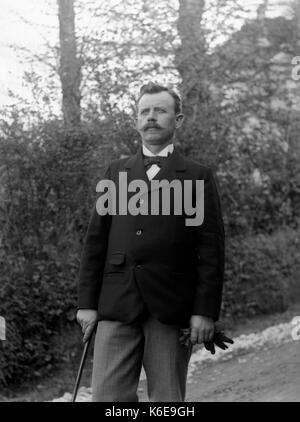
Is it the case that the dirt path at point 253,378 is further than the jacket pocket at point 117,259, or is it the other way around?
the dirt path at point 253,378

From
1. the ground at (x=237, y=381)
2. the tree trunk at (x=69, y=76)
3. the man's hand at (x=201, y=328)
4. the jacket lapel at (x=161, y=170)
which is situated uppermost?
the tree trunk at (x=69, y=76)

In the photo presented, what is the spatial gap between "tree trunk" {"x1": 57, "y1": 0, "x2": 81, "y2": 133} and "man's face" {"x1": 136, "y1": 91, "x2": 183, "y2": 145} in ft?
16.4

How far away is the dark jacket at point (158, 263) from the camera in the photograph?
12.3ft

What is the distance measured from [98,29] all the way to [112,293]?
7.52 m

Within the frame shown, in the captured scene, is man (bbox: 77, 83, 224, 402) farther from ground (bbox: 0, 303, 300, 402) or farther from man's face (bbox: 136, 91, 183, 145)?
ground (bbox: 0, 303, 300, 402)

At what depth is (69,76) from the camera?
10.2m

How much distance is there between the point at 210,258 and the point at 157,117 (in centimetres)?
68

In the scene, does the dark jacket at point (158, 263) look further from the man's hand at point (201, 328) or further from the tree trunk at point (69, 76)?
the tree trunk at point (69, 76)

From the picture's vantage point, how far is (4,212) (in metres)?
8.27

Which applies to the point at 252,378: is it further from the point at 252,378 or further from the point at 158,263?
the point at 158,263

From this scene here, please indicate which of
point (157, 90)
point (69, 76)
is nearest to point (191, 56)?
point (69, 76)

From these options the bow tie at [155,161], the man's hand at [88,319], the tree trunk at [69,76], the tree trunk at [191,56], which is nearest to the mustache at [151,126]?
the bow tie at [155,161]

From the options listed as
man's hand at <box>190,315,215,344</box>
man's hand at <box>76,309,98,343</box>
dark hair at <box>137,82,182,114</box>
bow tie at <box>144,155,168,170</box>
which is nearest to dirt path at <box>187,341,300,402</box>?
man's hand at <box>190,315,215,344</box>

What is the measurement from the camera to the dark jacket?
12.3 ft
